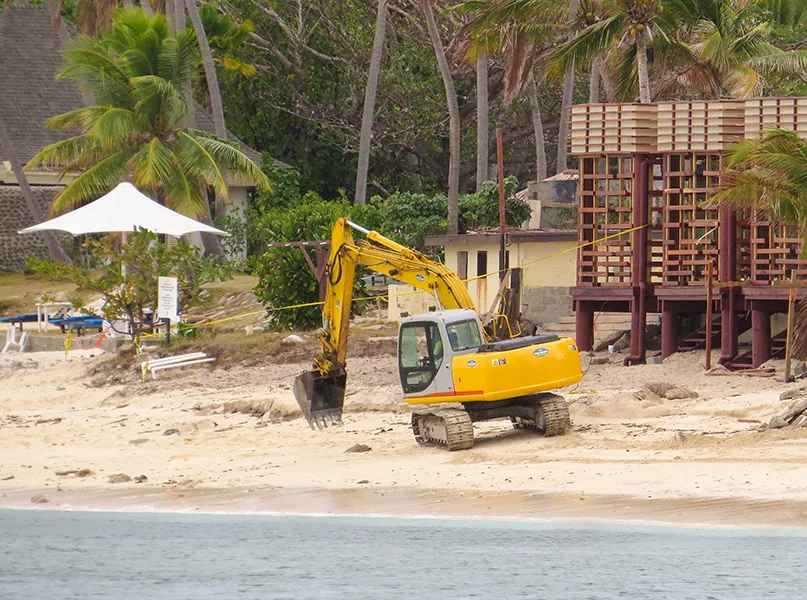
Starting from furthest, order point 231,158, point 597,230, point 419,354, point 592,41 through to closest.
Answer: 1. point 231,158
2. point 592,41
3. point 597,230
4. point 419,354

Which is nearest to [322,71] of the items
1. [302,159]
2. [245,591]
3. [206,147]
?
[302,159]

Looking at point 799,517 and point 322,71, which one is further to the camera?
point 322,71

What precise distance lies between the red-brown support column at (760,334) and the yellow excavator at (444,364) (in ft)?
18.5

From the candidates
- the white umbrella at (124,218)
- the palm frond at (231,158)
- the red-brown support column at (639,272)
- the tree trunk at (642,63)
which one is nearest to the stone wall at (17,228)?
the palm frond at (231,158)

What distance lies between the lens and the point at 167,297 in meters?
32.4

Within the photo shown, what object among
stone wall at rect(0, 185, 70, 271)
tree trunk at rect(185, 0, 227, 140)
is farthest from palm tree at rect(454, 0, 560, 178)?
stone wall at rect(0, 185, 70, 271)

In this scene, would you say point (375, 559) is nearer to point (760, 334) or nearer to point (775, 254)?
point (760, 334)

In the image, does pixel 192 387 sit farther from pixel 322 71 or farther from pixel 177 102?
pixel 322 71

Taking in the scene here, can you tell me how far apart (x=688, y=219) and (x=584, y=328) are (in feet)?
9.56

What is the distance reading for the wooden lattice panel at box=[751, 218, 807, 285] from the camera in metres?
27.1

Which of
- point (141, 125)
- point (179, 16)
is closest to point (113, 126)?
point (141, 125)

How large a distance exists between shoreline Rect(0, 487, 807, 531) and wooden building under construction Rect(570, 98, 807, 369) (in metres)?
9.19

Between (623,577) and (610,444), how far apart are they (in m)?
4.25

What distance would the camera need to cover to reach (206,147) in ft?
131
